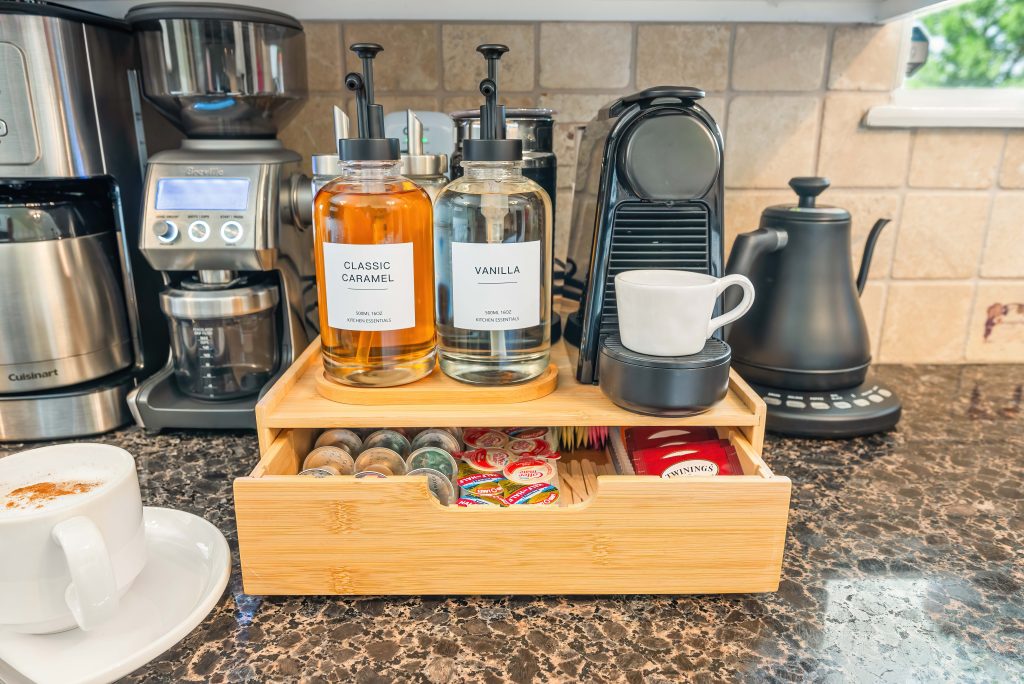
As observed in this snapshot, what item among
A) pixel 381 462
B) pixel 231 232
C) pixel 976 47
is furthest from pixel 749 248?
pixel 976 47

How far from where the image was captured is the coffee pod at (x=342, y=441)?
0.65 metres

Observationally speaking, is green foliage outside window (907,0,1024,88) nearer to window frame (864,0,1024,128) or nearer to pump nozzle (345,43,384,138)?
window frame (864,0,1024,128)

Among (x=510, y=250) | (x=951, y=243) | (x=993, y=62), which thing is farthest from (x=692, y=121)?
(x=993, y=62)

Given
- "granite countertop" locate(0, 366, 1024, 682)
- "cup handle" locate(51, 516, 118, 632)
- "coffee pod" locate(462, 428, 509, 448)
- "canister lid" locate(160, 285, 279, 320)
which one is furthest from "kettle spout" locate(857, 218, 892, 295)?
"cup handle" locate(51, 516, 118, 632)

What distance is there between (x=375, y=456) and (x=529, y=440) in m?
0.16

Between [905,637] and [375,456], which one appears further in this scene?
[375,456]

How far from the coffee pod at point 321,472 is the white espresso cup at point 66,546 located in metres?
0.12

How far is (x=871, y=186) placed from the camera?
3.29ft

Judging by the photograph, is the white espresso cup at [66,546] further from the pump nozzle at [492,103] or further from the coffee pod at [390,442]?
the pump nozzle at [492,103]

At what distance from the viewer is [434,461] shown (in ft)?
2.04

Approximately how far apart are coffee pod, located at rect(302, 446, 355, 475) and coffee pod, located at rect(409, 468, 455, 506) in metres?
0.06

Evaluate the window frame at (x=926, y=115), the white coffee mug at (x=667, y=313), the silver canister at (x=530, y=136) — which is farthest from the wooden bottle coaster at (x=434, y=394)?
the window frame at (x=926, y=115)

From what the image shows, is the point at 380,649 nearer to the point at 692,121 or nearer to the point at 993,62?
the point at 692,121

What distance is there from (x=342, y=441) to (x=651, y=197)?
1.16 feet
